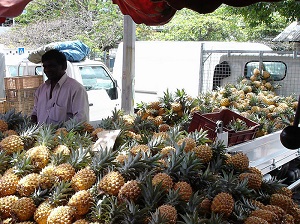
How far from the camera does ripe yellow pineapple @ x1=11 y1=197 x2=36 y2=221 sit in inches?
94.5

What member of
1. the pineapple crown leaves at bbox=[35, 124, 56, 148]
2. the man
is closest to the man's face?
the man

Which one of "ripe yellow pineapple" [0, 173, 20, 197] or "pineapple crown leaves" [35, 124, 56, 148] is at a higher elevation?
"pineapple crown leaves" [35, 124, 56, 148]

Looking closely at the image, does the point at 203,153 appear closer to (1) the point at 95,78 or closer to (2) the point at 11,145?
(2) the point at 11,145

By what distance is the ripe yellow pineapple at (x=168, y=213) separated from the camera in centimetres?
222

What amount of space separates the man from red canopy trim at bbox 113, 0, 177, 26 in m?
0.98

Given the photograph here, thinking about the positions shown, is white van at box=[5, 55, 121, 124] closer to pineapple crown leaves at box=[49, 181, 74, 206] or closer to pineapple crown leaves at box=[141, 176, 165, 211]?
pineapple crown leaves at box=[49, 181, 74, 206]

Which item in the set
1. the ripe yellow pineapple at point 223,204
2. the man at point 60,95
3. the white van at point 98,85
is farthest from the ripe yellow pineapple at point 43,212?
the white van at point 98,85

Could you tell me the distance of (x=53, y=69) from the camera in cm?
409

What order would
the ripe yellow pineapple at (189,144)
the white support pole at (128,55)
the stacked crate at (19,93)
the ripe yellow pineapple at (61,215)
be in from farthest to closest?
the stacked crate at (19,93) < the white support pole at (128,55) < the ripe yellow pineapple at (189,144) < the ripe yellow pineapple at (61,215)

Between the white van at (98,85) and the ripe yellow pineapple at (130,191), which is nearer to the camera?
the ripe yellow pineapple at (130,191)

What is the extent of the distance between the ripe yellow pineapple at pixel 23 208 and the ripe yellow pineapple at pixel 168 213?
880 millimetres

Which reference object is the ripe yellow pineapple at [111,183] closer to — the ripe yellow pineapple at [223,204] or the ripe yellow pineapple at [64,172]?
the ripe yellow pineapple at [64,172]

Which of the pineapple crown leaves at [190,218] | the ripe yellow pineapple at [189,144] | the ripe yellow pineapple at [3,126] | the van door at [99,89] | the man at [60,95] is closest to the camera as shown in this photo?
the pineapple crown leaves at [190,218]

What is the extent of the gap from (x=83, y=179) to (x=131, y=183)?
0.34m
